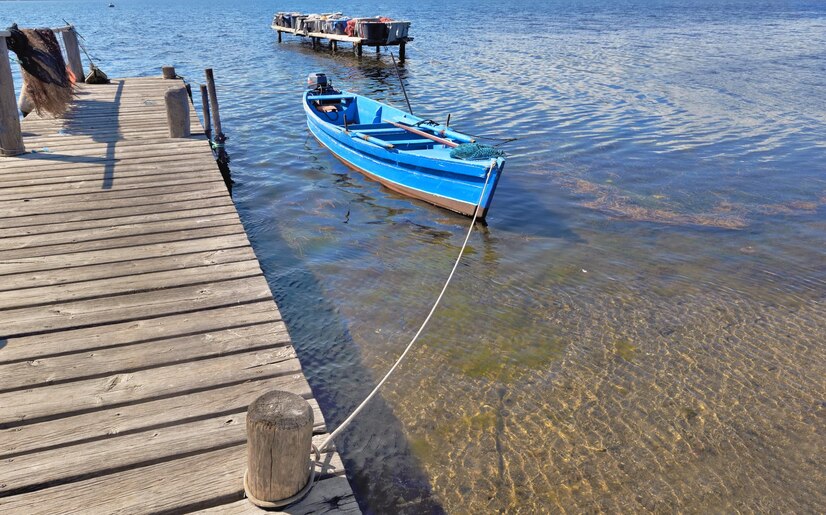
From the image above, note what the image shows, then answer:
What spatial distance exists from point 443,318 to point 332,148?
7983 millimetres

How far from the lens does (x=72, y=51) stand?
14.7 meters

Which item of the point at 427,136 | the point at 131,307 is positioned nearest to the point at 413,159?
the point at 427,136

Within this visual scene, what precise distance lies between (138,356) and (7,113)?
635 centimetres

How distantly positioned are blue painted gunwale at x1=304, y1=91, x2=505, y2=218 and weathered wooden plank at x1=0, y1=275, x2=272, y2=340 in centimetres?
607

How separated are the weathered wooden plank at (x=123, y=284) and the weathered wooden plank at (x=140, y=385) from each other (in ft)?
4.11

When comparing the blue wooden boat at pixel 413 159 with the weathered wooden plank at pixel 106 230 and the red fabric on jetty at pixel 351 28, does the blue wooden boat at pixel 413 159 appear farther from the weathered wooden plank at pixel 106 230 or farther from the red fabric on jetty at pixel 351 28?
the red fabric on jetty at pixel 351 28

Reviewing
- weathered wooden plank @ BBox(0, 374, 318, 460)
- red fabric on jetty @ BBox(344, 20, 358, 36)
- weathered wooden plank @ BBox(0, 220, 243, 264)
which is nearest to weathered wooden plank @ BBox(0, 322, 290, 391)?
weathered wooden plank @ BBox(0, 374, 318, 460)

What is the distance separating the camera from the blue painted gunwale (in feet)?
34.2

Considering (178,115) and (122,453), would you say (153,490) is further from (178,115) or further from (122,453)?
(178,115)

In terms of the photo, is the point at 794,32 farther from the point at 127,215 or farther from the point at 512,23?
the point at 127,215

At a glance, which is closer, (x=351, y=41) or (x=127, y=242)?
(x=127, y=242)

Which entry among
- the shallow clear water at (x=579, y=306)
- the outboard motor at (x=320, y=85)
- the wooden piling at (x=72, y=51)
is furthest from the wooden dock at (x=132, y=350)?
the outboard motor at (x=320, y=85)

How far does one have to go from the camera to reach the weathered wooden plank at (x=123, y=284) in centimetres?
471

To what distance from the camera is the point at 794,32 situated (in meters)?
43.9
